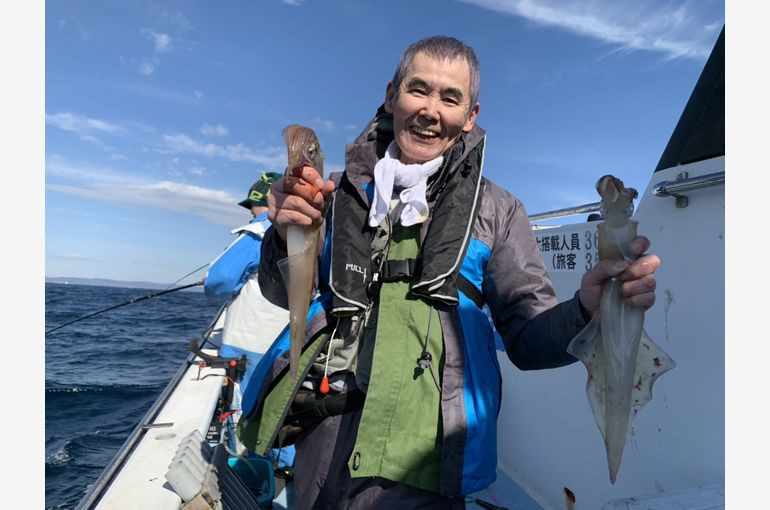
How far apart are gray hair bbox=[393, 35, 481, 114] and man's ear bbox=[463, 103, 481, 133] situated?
0.04 metres

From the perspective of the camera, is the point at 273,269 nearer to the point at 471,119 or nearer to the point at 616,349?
the point at 471,119

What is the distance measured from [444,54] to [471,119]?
1.16 ft

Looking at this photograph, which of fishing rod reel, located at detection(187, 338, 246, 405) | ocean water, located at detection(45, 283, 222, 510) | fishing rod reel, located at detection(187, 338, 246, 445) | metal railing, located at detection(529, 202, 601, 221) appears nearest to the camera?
metal railing, located at detection(529, 202, 601, 221)

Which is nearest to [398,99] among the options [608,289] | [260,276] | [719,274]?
[260,276]

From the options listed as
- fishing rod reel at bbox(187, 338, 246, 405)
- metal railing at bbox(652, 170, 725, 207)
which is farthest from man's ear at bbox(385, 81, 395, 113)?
fishing rod reel at bbox(187, 338, 246, 405)

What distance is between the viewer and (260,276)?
92.4 inches

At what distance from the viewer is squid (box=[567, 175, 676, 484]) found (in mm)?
1734

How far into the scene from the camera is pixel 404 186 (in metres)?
2.33

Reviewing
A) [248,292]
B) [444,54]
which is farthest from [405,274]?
[248,292]

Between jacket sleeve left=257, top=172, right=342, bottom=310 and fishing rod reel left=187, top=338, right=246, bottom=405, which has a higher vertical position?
jacket sleeve left=257, top=172, right=342, bottom=310

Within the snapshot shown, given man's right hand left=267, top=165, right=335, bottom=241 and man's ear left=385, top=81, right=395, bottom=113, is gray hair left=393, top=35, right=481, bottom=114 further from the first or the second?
man's right hand left=267, top=165, right=335, bottom=241
